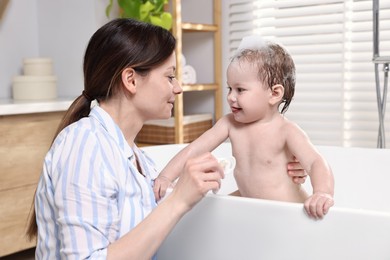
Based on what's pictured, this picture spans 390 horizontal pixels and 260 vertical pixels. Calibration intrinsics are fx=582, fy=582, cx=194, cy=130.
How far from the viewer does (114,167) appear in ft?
4.00

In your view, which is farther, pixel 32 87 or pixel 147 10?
pixel 147 10

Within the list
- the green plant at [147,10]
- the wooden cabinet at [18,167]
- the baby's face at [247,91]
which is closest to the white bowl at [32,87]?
the wooden cabinet at [18,167]

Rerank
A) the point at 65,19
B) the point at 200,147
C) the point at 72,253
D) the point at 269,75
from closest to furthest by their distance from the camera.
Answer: the point at 72,253 → the point at 269,75 → the point at 200,147 → the point at 65,19

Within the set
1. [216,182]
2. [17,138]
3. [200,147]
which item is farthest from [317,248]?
[17,138]

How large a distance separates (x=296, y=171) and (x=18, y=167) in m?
1.36

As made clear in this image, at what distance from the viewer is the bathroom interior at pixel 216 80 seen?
2.40 meters

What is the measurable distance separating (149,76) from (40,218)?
395 millimetres

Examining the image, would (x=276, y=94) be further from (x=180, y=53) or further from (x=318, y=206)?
(x=180, y=53)

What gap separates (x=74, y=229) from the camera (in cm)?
112

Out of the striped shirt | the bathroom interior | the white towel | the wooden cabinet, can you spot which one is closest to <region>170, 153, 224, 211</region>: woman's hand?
the striped shirt

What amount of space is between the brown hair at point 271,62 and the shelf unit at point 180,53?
1.44 meters

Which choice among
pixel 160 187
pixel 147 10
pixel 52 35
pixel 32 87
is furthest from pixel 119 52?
pixel 52 35

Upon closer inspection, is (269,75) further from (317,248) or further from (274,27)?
(274,27)

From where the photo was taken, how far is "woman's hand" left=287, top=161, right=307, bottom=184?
1674 millimetres
